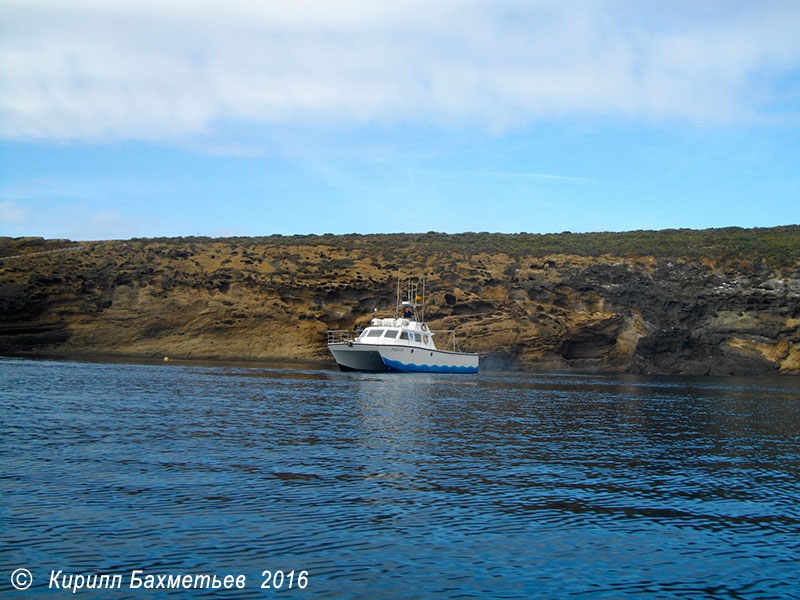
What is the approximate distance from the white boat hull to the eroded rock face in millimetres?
11376

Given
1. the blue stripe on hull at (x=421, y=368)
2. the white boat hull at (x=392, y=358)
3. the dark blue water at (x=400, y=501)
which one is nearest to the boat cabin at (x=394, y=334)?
the white boat hull at (x=392, y=358)

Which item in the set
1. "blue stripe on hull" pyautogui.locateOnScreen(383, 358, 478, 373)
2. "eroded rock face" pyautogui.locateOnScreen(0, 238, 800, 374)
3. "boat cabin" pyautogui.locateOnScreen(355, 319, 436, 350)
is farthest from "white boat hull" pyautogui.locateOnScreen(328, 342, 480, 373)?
"eroded rock face" pyautogui.locateOnScreen(0, 238, 800, 374)

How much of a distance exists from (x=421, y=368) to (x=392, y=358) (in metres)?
2.87

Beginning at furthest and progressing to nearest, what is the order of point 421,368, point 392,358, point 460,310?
1. point 460,310
2. point 421,368
3. point 392,358

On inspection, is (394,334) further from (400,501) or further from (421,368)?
(400,501)

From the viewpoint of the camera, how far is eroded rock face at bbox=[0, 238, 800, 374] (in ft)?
205

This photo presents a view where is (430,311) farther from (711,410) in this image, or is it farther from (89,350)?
(711,410)

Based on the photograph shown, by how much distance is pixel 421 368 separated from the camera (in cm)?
5206

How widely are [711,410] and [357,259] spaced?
51426 millimetres

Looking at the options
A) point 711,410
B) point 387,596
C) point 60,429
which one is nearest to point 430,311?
point 711,410

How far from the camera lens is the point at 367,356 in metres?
50.5

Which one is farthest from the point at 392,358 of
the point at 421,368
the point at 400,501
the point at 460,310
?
the point at 400,501

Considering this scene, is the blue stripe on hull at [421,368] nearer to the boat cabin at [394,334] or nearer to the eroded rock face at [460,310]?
the boat cabin at [394,334]

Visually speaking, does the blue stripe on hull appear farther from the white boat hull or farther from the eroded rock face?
the eroded rock face
